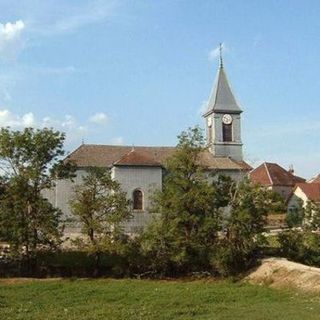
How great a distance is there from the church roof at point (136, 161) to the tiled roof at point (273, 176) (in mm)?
24834

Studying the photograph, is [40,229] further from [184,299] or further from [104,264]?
[184,299]

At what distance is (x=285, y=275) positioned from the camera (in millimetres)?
23703

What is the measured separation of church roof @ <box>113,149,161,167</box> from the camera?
45.1 m

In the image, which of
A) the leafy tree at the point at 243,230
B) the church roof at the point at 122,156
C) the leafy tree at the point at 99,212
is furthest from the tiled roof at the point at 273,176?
the leafy tree at the point at 99,212

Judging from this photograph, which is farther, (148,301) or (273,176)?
(273,176)

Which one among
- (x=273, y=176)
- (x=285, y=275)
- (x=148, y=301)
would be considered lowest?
(x=148, y=301)

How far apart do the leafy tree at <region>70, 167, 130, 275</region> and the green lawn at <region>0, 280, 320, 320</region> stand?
2254 mm

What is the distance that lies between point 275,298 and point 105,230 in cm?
A: 925

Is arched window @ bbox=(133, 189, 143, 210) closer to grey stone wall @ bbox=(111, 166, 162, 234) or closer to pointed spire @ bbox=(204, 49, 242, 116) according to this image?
grey stone wall @ bbox=(111, 166, 162, 234)

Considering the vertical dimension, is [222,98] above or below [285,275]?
above

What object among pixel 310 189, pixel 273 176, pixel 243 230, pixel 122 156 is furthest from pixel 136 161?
pixel 273 176

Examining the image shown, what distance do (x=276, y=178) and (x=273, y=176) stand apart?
438 millimetres

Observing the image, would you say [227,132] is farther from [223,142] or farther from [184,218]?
[184,218]

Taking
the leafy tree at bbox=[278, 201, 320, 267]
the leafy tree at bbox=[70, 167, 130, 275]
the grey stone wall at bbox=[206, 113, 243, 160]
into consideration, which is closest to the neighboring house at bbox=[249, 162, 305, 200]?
the grey stone wall at bbox=[206, 113, 243, 160]
